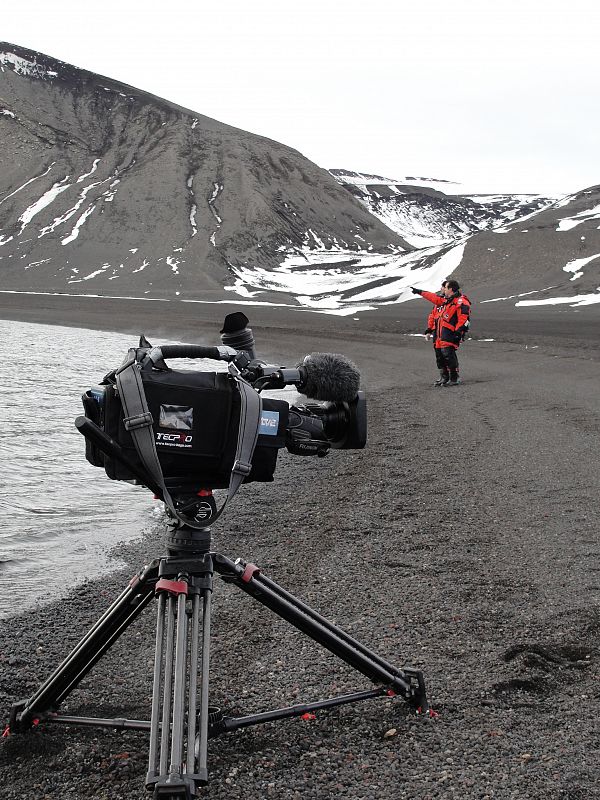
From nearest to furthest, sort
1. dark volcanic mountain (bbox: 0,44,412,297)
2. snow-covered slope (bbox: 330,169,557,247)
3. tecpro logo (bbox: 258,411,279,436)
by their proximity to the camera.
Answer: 1. tecpro logo (bbox: 258,411,279,436)
2. dark volcanic mountain (bbox: 0,44,412,297)
3. snow-covered slope (bbox: 330,169,557,247)

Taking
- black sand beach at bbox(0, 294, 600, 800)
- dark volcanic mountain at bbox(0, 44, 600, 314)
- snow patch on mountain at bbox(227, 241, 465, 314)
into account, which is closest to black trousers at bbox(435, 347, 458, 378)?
black sand beach at bbox(0, 294, 600, 800)

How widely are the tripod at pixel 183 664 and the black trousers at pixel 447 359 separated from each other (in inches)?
513

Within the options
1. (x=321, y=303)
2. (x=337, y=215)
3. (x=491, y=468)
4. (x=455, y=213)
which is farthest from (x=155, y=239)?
(x=455, y=213)

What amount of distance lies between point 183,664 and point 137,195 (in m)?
99.5

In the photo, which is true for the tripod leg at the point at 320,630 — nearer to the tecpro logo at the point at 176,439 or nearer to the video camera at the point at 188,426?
the video camera at the point at 188,426

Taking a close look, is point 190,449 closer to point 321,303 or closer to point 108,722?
point 108,722

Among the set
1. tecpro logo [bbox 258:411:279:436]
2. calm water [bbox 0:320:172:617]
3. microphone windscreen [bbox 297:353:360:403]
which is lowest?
calm water [bbox 0:320:172:617]

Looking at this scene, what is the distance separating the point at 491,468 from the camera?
866 cm

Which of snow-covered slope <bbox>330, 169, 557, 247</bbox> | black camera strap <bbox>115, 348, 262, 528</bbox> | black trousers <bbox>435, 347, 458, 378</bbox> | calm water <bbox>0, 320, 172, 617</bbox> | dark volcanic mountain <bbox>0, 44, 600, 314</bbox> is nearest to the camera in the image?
black camera strap <bbox>115, 348, 262, 528</bbox>

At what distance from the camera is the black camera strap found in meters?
2.67

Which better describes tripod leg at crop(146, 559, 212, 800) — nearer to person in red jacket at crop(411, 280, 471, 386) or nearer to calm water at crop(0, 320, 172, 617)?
calm water at crop(0, 320, 172, 617)

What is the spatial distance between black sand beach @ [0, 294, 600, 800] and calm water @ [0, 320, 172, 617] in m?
0.35

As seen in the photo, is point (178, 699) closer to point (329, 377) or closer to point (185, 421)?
point (185, 421)

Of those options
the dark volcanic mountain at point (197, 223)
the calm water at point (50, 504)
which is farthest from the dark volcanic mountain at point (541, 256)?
the calm water at point (50, 504)
